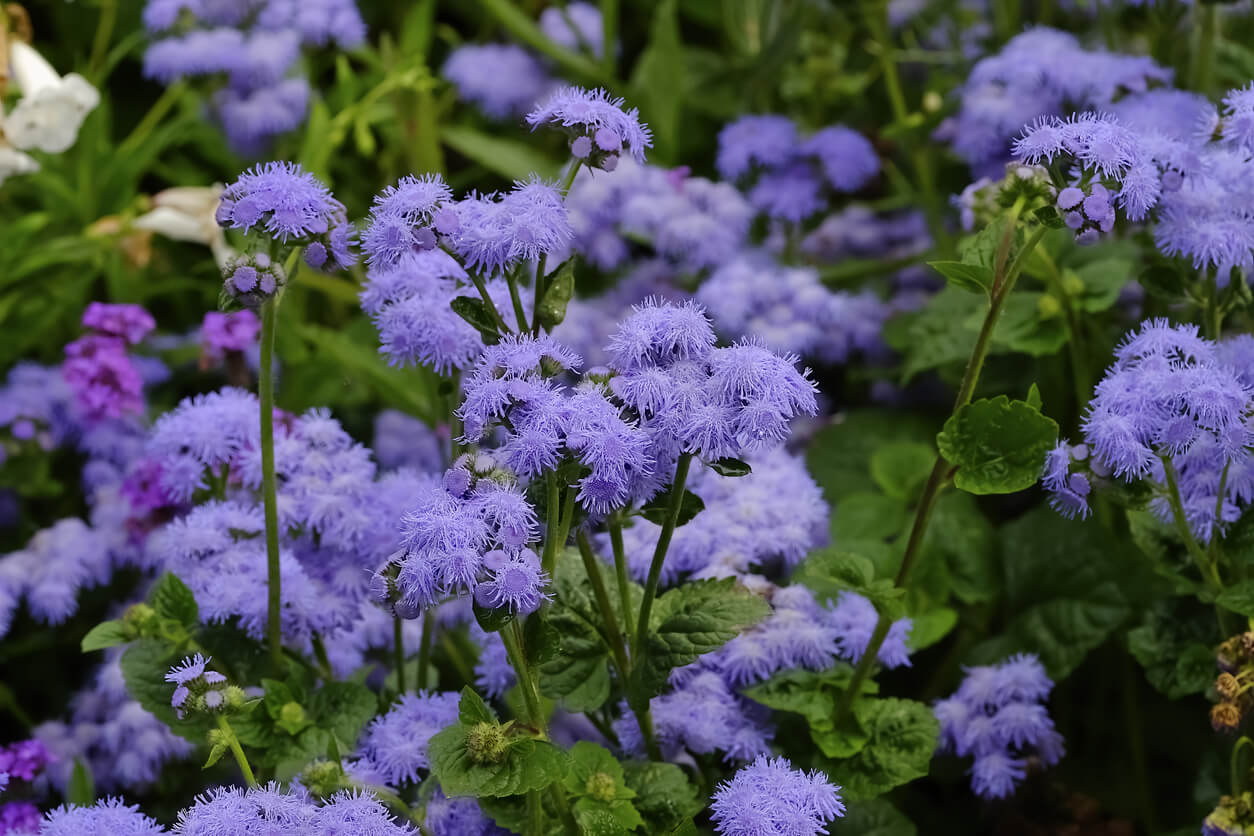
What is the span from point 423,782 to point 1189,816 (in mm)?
1109

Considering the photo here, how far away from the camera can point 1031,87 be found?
2092 mm

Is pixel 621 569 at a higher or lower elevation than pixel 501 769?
higher

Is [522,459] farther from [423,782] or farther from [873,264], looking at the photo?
[873,264]

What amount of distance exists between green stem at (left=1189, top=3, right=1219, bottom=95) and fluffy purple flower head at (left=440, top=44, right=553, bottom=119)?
1299 millimetres

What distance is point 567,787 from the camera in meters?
1.25

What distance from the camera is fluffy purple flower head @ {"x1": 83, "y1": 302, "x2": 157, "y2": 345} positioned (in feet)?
6.36

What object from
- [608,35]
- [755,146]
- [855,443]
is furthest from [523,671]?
[608,35]

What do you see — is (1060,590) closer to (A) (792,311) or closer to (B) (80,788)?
(A) (792,311)

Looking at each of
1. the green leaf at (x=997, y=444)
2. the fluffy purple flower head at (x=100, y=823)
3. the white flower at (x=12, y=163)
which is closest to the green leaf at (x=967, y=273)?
the green leaf at (x=997, y=444)

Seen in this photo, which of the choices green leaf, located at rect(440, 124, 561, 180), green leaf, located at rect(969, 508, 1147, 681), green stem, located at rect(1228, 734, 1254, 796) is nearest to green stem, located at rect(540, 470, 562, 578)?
green stem, located at rect(1228, 734, 1254, 796)

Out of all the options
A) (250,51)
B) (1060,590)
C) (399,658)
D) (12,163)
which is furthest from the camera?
(250,51)

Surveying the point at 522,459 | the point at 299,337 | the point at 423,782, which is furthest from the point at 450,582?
the point at 299,337

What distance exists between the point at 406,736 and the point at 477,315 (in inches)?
18.0

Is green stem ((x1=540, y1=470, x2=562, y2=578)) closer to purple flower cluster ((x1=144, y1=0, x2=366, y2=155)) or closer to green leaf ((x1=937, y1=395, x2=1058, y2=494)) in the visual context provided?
green leaf ((x1=937, y1=395, x2=1058, y2=494))
